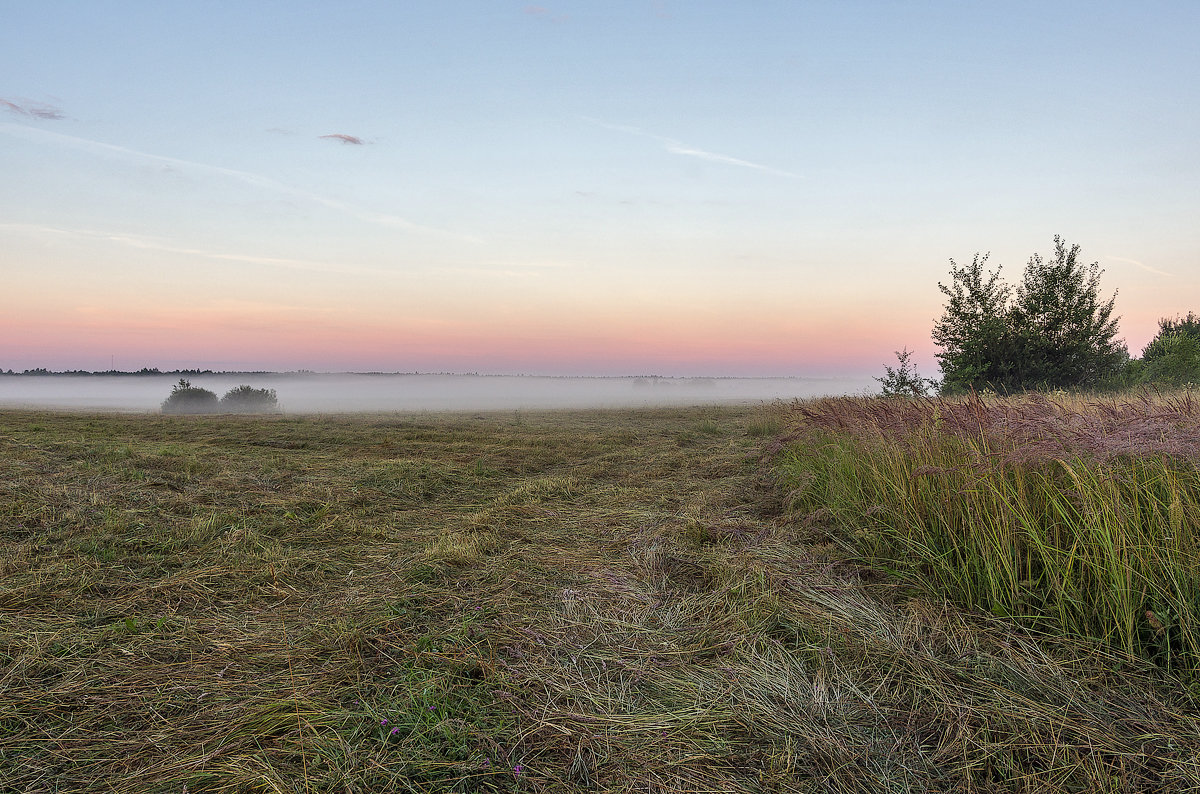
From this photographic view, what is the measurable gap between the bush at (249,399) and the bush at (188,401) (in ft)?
3.90

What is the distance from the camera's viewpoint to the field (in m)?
2.20

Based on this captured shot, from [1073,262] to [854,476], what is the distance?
17.5 m

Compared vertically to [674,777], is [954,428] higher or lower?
higher

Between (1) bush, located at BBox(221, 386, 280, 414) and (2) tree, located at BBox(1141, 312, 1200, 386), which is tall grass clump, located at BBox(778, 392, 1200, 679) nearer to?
(2) tree, located at BBox(1141, 312, 1200, 386)

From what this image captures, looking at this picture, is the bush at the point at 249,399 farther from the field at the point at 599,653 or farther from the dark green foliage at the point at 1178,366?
the dark green foliage at the point at 1178,366

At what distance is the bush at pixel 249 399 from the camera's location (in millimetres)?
42625

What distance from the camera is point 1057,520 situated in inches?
137

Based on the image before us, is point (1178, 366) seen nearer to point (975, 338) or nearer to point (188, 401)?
point (975, 338)

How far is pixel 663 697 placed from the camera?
8.83ft

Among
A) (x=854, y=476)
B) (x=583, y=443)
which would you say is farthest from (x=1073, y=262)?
(x=854, y=476)

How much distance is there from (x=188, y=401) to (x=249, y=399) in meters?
4.14

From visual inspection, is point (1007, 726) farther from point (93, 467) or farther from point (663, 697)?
point (93, 467)

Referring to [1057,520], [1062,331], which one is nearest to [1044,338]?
[1062,331]

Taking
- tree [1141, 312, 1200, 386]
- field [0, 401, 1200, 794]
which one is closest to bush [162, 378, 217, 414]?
field [0, 401, 1200, 794]
